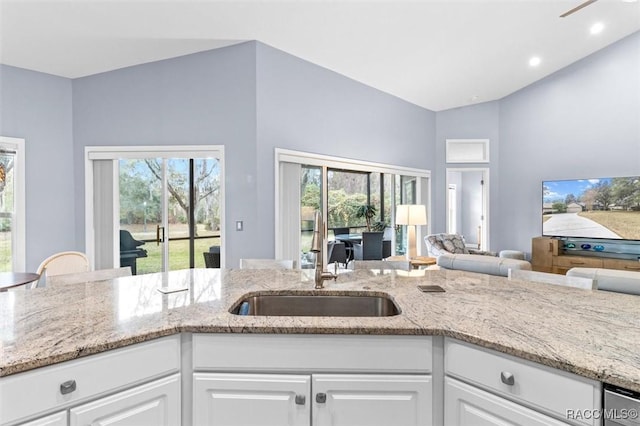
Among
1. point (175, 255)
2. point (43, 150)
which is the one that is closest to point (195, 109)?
point (43, 150)

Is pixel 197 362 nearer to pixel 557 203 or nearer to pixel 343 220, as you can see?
pixel 343 220

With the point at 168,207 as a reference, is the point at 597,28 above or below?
above

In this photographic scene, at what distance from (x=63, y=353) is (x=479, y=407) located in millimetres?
1352

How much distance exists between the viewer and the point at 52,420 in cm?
106

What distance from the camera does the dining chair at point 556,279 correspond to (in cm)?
198

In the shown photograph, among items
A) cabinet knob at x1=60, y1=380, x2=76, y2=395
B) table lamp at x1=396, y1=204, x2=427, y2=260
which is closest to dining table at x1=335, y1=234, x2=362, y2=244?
table lamp at x1=396, y1=204, x2=427, y2=260

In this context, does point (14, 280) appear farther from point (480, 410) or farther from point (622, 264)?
point (622, 264)

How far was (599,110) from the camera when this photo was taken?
5.86 m

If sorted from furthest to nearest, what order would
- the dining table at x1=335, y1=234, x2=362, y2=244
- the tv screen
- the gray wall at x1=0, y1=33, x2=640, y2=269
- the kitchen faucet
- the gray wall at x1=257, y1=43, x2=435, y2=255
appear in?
the dining table at x1=335, y1=234, x2=362, y2=244 < the tv screen < the gray wall at x1=257, y1=43, x2=435, y2=255 < the gray wall at x1=0, y1=33, x2=640, y2=269 < the kitchen faucet

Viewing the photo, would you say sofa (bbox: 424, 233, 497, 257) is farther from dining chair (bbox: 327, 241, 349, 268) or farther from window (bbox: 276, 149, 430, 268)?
dining chair (bbox: 327, 241, 349, 268)

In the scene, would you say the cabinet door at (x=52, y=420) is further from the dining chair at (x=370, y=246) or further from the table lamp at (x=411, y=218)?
the dining chair at (x=370, y=246)

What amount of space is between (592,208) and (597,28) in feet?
9.02

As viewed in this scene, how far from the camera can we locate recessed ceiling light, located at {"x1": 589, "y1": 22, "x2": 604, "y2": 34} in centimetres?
493

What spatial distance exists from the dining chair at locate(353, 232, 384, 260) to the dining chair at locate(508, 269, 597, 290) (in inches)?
152
